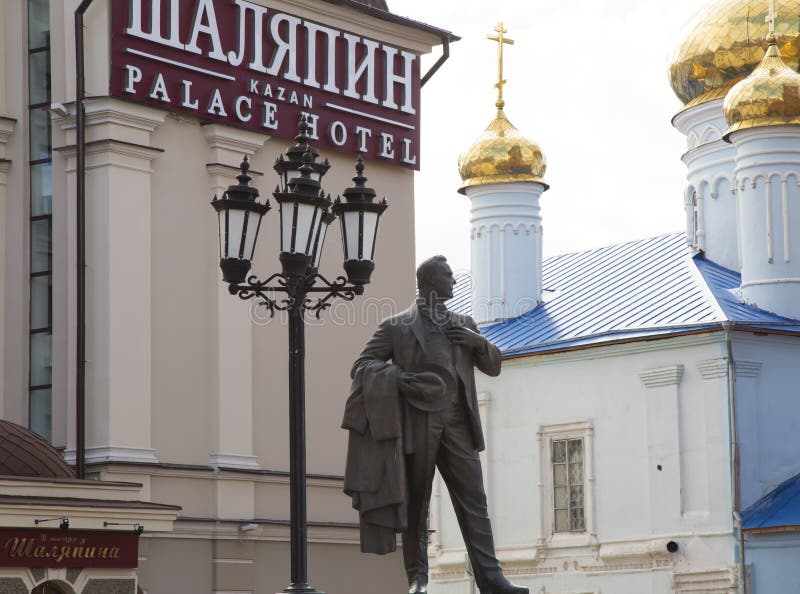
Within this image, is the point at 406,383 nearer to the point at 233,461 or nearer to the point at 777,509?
the point at 233,461

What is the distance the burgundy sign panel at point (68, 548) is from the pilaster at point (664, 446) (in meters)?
16.6

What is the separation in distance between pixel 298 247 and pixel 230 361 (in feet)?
27.2

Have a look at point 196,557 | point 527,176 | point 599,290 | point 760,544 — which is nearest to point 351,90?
point 196,557

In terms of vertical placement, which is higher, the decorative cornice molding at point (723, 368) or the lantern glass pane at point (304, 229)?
the decorative cornice molding at point (723, 368)

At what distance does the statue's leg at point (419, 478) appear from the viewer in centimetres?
1088

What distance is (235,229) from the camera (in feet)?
38.7

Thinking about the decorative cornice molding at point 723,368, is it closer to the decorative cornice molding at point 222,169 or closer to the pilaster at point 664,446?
the pilaster at point 664,446

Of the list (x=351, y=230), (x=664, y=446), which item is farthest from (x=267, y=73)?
(x=664, y=446)

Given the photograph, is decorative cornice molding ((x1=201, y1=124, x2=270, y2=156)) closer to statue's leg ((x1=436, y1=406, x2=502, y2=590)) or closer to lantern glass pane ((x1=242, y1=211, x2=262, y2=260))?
lantern glass pane ((x1=242, y1=211, x2=262, y2=260))

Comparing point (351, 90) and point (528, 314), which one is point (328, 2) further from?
point (528, 314)

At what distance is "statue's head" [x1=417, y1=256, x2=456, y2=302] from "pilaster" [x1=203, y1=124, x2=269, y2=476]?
8599mm

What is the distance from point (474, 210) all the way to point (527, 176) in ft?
5.19

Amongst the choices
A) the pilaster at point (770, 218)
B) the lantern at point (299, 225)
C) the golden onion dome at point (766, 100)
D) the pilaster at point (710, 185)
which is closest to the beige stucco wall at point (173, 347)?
the lantern at point (299, 225)

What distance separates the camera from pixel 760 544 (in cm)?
3025
